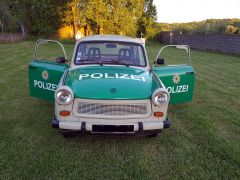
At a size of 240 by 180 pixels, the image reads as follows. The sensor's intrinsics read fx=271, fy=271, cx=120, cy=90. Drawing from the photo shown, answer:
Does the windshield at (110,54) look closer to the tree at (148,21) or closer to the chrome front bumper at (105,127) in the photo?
the chrome front bumper at (105,127)

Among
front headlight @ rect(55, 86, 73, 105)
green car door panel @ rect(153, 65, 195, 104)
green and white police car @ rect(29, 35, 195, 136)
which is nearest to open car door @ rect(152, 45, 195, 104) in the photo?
green car door panel @ rect(153, 65, 195, 104)

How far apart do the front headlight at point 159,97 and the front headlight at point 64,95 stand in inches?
49.3

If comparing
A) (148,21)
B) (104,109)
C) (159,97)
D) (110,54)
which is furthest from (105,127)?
(148,21)

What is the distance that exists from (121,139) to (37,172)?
1.58m

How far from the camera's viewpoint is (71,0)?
97.9ft

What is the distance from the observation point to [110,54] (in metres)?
5.57

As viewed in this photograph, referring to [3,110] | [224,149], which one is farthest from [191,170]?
[3,110]

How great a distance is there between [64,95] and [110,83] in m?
0.73

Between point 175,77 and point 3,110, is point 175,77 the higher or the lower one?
the higher one

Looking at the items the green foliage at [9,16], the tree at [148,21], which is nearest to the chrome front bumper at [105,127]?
the green foliage at [9,16]

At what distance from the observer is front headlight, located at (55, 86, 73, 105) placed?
13.2 feet

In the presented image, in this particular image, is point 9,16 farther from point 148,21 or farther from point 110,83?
point 110,83

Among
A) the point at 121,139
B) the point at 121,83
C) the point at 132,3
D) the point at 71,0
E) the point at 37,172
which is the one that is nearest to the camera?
the point at 37,172

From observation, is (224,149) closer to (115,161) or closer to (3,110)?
(115,161)
